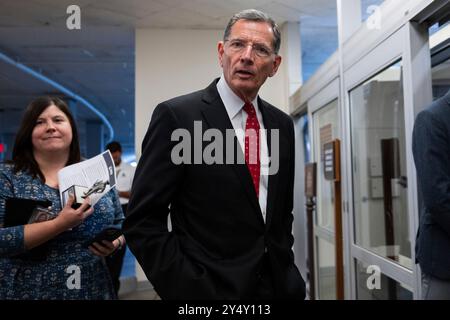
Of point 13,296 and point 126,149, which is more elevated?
point 126,149

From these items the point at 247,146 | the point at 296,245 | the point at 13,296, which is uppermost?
the point at 247,146

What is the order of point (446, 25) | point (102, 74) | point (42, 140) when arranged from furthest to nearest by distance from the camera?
point (102, 74) → point (446, 25) → point (42, 140)

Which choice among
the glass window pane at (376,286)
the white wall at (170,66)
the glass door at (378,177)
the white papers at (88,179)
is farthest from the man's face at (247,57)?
the white wall at (170,66)

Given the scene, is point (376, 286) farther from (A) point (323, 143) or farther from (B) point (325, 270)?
(B) point (325, 270)

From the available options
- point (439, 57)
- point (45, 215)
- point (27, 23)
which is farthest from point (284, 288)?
point (27, 23)

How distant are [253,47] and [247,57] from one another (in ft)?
0.14

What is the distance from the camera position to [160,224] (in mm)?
950

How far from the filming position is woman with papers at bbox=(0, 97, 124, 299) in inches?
47.9

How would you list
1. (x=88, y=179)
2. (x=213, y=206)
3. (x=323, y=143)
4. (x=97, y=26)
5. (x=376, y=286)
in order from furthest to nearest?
1. (x=97, y=26)
2. (x=323, y=143)
3. (x=376, y=286)
4. (x=88, y=179)
5. (x=213, y=206)

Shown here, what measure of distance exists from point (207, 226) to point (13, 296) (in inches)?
28.2

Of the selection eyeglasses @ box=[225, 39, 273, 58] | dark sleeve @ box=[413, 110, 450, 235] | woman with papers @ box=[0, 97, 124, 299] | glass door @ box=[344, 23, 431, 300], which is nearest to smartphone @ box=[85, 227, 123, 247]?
woman with papers @ box=[0, 97, 124, 299]

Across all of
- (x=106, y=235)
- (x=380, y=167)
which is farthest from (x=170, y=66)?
(x=106, y=235)

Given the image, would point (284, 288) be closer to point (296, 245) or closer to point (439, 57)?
point (439, 57)

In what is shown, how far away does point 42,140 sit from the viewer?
1.35 meters
